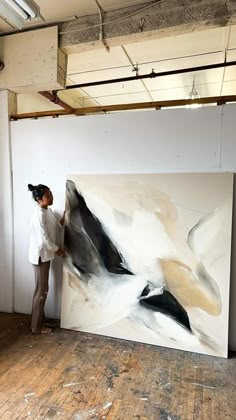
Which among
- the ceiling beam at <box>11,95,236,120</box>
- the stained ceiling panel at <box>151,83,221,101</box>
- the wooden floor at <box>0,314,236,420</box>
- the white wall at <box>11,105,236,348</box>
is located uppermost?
the stained ceiling panel at <box>151,83,221,101</box>

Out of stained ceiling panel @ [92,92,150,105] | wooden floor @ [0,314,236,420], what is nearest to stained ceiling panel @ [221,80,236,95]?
stained ceiling panel @ [92,92,150,105]

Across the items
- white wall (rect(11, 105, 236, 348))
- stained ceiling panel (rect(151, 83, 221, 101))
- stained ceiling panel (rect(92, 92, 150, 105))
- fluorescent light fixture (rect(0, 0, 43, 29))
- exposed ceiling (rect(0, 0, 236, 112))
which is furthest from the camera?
stained ceiling panel (rect(92, 92, 150, 105))

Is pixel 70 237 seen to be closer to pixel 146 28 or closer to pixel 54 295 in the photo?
pixel 54 295

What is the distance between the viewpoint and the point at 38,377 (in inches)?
85.5

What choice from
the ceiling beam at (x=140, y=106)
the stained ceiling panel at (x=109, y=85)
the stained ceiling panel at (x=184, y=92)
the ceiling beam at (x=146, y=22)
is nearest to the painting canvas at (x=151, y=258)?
the ceiling beam at (x=140, y=106)

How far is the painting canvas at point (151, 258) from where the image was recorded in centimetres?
251

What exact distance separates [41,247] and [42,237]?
10cm

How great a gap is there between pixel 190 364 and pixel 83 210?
171 centimetres

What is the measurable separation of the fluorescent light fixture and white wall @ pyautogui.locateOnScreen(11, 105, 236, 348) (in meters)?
0.94

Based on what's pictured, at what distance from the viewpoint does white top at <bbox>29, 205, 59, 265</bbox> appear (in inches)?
110

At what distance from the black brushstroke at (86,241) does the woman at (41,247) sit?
0.58 feet

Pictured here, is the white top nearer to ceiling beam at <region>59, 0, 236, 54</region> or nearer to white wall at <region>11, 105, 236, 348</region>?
white wall at <region>11, 105, 236, 348</region>

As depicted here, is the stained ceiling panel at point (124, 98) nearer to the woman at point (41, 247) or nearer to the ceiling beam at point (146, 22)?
the ceiling beam at point (146, 22)

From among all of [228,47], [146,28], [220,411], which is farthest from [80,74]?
[220,411]
